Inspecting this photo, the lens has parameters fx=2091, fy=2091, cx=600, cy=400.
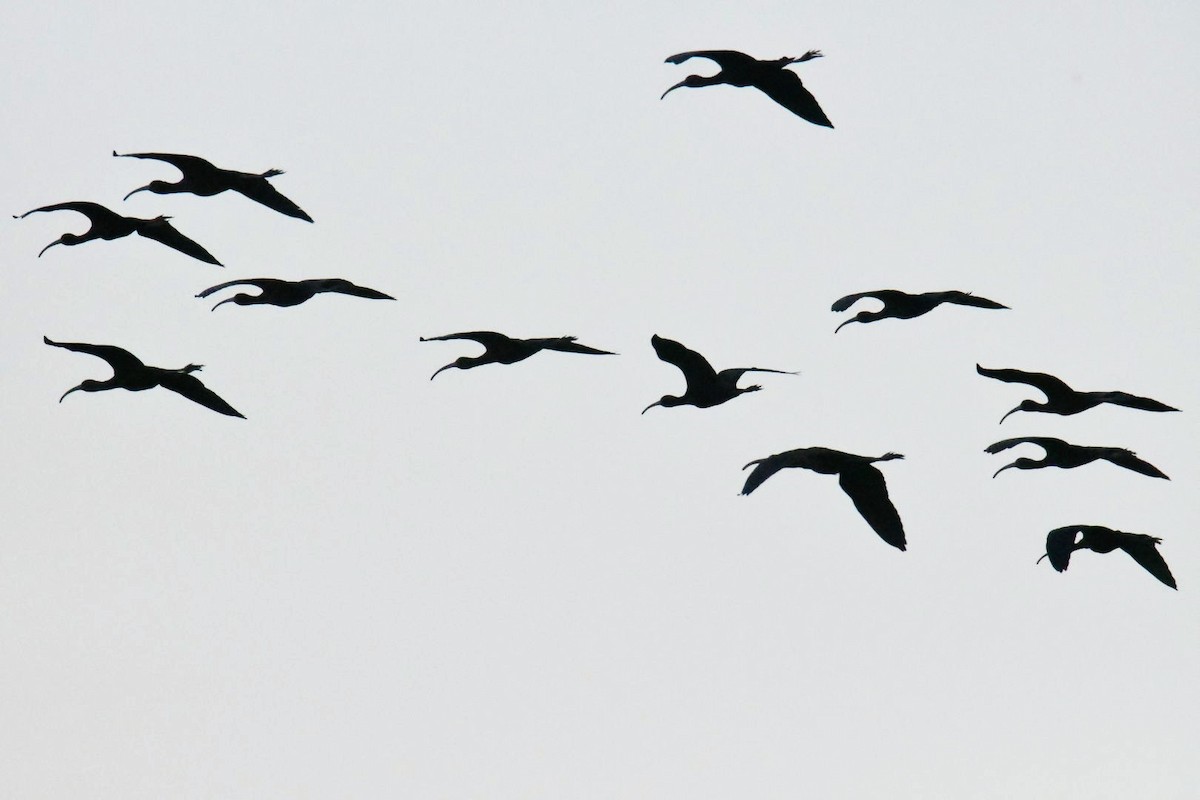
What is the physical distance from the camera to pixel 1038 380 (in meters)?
27.7

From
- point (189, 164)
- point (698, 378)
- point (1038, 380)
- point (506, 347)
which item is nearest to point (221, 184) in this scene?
point (189, 164)

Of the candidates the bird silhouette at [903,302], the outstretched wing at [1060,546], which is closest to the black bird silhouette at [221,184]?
the bird silhouette at [903,302]

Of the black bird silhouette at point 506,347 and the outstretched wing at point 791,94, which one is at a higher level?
the outstretched wing at point 791,94

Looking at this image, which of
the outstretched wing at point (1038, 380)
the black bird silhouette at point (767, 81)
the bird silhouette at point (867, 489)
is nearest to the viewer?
the bird silhouette at point (867, 489)

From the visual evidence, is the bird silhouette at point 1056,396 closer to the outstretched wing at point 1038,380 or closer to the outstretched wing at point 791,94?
the outstretched wing at point 1038,380

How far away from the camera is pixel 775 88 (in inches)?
1072

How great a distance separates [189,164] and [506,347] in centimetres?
483

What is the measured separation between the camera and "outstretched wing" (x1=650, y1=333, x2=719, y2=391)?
26938 millimetres

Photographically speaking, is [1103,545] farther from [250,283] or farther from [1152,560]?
[250,283]

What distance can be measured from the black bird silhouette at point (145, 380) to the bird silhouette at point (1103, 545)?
1084 cm

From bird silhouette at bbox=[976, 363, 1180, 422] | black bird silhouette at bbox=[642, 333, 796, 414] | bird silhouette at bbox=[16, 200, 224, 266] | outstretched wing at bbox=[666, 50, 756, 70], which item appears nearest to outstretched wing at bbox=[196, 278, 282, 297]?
bird silhouette at bbox=[16, 200, 224, 266]

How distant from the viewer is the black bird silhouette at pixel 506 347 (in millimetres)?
26250

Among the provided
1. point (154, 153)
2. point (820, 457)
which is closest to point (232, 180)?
point (154, 153)

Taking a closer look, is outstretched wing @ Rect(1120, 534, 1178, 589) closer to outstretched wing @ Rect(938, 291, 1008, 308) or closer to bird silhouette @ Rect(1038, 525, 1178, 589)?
bird silhouette @ Rect(1038, 525, 1178, 589)
